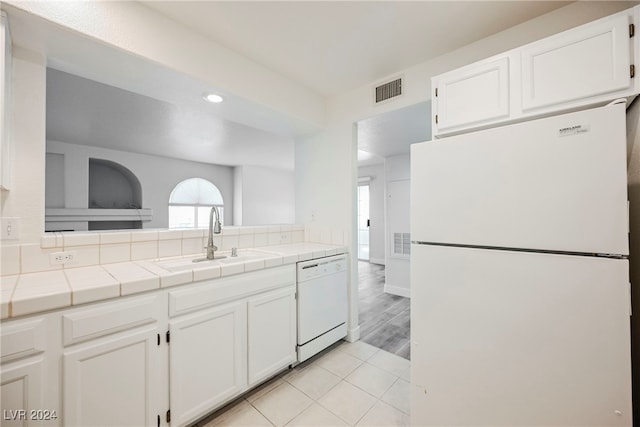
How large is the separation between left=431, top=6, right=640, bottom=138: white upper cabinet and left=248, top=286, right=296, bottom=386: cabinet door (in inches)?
61.9

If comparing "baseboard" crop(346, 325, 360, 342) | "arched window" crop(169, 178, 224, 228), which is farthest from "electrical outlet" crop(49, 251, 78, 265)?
"arched window" crop(169, 178, 224, 228)

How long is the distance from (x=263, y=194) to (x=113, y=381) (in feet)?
21.1

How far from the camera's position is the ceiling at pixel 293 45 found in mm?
1495

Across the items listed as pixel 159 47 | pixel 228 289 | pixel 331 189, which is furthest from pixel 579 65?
pixel 159 47

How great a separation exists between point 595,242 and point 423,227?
66 cm

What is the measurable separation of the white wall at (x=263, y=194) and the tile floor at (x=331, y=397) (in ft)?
15.9

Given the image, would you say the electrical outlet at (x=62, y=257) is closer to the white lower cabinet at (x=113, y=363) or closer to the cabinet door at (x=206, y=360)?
the white lower cabinet at (x=113, y=363)

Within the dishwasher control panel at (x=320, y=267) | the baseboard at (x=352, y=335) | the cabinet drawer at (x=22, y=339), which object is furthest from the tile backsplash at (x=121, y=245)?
the baseboard at (x=352, y=335)

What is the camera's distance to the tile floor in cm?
156

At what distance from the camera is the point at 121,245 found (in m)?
1.67

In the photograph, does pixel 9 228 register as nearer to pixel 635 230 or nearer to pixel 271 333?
pixel 271 333

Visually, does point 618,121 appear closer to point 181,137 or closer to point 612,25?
point 612,25

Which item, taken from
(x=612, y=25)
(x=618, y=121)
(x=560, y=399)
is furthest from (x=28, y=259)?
(x=612, y=25)

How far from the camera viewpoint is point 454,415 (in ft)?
4.17
